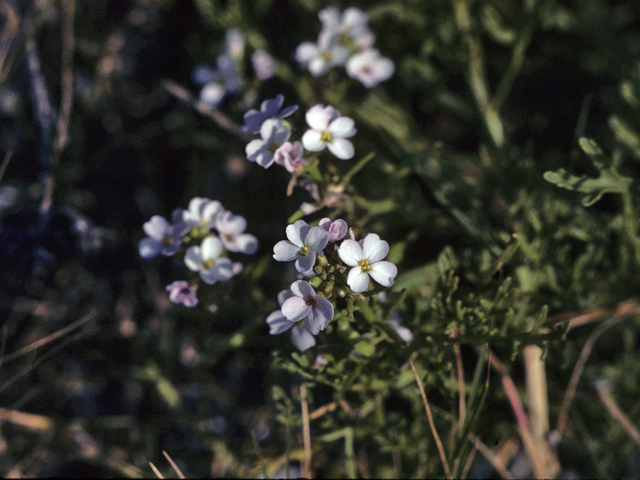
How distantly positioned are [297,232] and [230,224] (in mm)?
656

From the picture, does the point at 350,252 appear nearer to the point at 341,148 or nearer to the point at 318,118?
the point at 341,148


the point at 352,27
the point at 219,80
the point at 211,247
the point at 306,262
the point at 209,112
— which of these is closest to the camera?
the point at 306,262

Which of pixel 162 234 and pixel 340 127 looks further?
pixel 162 234

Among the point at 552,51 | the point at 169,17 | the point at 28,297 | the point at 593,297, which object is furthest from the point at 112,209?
the point at 552,51

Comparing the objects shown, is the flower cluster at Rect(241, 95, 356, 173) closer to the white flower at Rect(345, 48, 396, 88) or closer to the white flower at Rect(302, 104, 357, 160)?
the white flower at Rect(302, 104, 357, 160)

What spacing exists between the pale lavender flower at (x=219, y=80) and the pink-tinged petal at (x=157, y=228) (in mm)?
1231

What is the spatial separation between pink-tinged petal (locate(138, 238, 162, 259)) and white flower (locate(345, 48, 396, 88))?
1.72m

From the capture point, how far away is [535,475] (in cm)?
303

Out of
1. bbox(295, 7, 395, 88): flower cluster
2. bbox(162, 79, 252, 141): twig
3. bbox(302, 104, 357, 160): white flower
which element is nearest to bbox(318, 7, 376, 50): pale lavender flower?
bbox(295, 7, 395, 88): flower cluster

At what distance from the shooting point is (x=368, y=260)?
6.96 ft

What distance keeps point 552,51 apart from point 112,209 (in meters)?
3.78

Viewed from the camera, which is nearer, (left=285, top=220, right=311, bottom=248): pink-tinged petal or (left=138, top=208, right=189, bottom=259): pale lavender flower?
(left=285, top=220, right=311, bottom=248): pink-tinged petal

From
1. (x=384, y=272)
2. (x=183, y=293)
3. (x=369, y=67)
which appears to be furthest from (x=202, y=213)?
(x=369, y=67)

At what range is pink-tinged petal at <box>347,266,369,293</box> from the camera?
2003 millimetres
